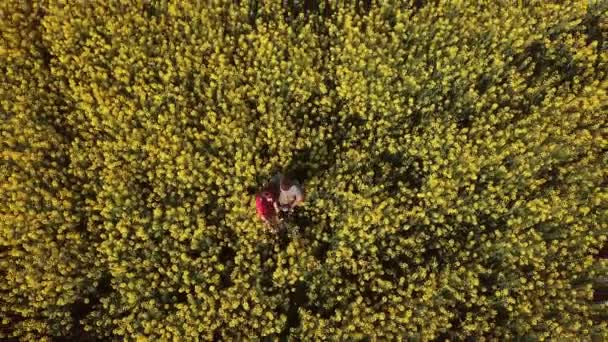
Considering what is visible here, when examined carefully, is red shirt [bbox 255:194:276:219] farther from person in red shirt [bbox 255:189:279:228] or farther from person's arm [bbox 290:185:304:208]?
person's arm [bbox 290:185:304:208]

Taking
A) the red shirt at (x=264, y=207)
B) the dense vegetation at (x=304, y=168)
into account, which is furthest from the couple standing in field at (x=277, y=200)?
the dense vegetation at (x=304, y=168)

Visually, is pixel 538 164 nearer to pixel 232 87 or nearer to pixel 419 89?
pixel 419 89

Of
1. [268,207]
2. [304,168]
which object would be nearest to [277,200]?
[268,207]

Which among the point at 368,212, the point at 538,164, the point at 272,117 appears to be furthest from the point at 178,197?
the point at 538,164

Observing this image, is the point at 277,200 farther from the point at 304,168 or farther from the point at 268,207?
the point at 304,168

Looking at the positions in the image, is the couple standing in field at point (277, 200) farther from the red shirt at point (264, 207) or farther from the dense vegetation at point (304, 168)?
the dense vegetation at point (304, 168)

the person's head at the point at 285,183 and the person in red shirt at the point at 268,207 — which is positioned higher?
the person's head at the point at 285,183

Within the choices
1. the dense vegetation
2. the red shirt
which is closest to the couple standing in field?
the red shirt
